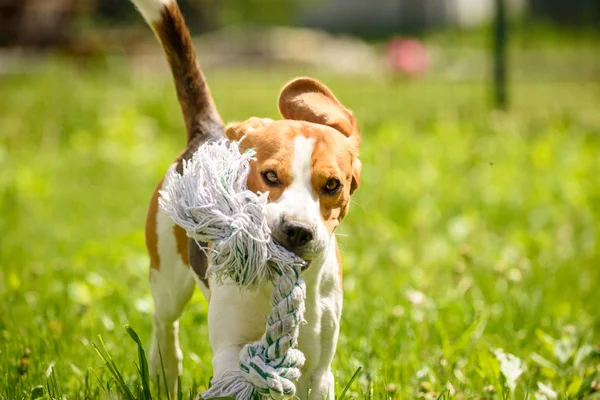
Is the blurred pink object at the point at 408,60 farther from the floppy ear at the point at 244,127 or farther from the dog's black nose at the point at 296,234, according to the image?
the dog's black nose at the point at 296,234

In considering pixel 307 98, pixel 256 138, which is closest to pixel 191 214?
pixel 256 138

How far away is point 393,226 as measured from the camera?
6098 mm

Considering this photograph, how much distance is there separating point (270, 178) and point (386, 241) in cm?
330

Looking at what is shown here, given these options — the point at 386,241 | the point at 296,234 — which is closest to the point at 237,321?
the point at 296,234

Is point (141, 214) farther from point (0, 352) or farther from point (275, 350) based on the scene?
point (275, 350)

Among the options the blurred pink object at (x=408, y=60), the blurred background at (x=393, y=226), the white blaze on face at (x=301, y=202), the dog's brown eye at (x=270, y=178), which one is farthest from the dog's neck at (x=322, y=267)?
the blurred pink object at (x=408, y=60)

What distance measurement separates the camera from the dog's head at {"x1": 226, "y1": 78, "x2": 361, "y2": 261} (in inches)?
98.3

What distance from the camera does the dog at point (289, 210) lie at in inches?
101

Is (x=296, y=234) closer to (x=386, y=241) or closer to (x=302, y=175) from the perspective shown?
(x=302, y=175)

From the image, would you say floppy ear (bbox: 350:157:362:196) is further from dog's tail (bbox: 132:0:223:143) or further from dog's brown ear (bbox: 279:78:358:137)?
dog's tail (bbox: 132:0:223:143)

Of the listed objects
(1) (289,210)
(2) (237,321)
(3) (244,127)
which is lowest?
(2) (237,321)

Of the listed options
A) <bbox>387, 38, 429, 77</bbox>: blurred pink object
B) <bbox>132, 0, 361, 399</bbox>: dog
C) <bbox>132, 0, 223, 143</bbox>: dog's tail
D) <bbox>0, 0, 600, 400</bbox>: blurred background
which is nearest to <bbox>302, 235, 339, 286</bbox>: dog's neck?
<bbox>132, 0, 361, 399</bbox>: dog

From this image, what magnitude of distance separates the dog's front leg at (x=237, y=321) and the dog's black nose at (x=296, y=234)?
0.27m

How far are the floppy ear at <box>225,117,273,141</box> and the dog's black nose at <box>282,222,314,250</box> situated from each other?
453mm
